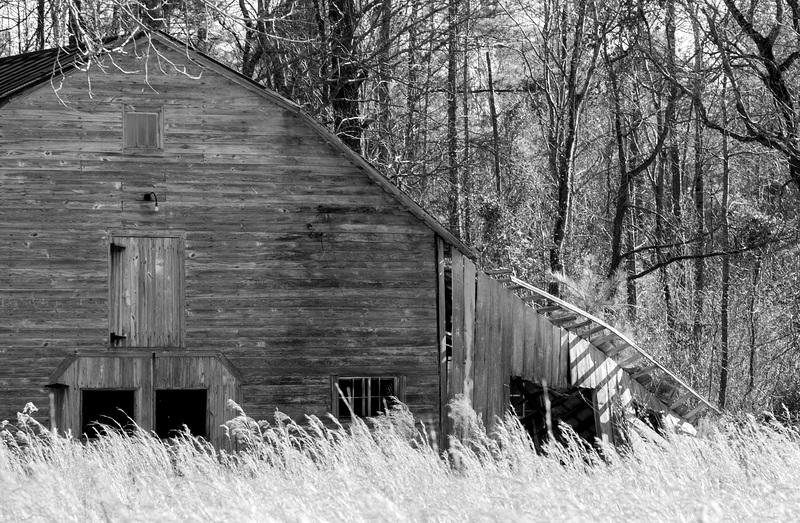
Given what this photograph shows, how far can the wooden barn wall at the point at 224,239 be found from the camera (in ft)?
54.7

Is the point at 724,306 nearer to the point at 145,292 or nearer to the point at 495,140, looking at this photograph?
the point at 495,140

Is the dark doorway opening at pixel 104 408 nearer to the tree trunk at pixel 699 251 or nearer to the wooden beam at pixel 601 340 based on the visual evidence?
the wooden beam at pixel 601 340

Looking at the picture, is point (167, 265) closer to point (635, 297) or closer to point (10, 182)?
point (10, 182)

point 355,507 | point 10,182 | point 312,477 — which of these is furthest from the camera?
point 10,182

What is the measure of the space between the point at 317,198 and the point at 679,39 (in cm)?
1453

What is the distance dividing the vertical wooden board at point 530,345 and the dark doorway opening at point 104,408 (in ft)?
20.8

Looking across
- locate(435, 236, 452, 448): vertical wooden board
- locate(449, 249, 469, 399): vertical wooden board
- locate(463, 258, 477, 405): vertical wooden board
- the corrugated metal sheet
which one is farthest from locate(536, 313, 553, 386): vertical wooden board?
the corrugated metal sheet

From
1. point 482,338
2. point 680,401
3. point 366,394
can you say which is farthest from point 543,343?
point 366,394

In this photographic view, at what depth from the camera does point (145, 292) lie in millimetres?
16859

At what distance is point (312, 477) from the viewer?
9781 millimetres

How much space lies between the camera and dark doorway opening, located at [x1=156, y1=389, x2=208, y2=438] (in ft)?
55.9

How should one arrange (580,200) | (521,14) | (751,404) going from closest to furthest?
1. (751,404)
2. (521,14)
3. (580,200)

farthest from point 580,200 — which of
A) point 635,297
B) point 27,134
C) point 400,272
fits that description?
point 27,134

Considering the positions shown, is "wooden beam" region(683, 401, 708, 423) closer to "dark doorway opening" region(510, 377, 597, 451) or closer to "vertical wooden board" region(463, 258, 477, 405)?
"dark doorway opening" region(510, 377, 597, 451)
